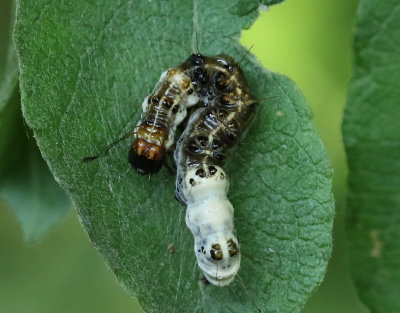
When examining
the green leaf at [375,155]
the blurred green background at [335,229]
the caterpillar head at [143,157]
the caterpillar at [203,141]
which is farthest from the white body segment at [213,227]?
the blurred green background at [335,229]

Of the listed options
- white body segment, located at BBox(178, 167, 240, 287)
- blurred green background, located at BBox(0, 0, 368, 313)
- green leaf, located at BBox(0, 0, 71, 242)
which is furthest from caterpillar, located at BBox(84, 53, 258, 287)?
green leaf, located at BBox(0, 0, 71, 242)

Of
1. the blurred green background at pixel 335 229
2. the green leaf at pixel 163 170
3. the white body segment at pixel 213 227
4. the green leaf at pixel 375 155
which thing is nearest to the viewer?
the green leaf at pixel 163 170

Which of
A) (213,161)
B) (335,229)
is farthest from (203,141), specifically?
(335,229)

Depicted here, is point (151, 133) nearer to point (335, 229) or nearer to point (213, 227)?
point (213, 227)

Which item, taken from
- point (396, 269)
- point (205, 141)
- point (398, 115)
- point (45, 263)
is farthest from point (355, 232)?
point (45, 263)

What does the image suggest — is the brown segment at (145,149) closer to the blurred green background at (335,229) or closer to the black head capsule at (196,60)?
the black head capsule at (196,60)

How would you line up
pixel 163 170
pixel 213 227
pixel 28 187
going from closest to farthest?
1. pixel 213 227
2. pixel 163 170
3. pixel 28 187
